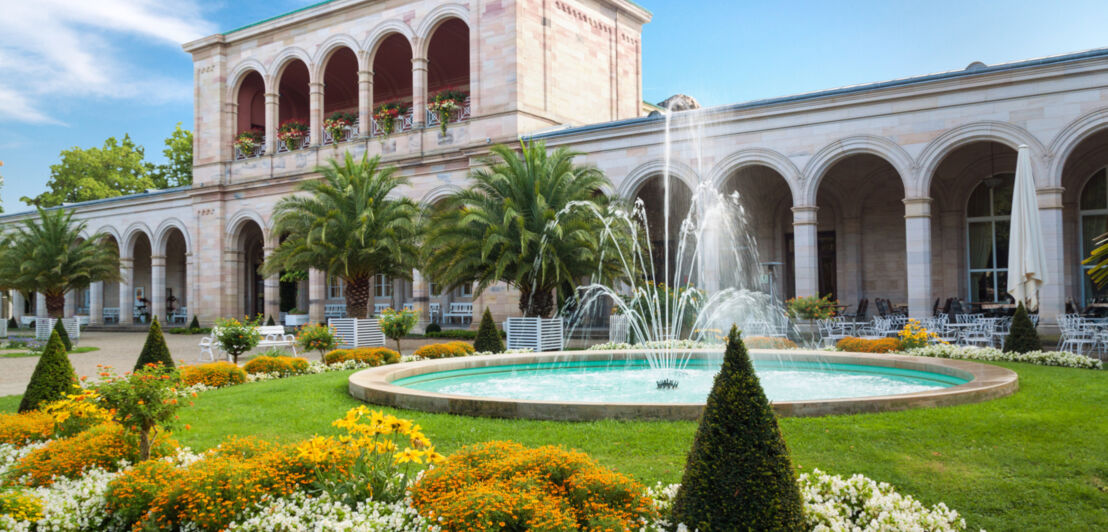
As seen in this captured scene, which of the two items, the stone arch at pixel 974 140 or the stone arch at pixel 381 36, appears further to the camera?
the stone arch at pixel 381 36

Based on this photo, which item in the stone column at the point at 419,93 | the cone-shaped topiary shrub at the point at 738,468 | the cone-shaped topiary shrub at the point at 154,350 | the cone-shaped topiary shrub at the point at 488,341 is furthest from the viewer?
the stone column at the point at 419,93

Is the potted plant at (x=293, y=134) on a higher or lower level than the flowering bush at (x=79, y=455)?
higher

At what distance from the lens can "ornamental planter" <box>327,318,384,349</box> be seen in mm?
19812

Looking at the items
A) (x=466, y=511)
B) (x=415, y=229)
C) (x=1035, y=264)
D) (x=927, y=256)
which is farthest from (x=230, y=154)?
(x=466, y=511)

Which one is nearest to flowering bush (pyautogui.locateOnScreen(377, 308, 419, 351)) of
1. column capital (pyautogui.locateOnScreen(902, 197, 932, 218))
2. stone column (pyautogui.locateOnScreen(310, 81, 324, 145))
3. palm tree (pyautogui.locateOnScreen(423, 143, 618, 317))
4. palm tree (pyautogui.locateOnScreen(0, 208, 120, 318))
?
palm tree (pyautogui.locateOnScreen(423, 143, 618, 317))

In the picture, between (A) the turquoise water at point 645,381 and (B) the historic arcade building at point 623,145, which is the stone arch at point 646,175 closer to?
(B) the historic arcade building at point 623,145

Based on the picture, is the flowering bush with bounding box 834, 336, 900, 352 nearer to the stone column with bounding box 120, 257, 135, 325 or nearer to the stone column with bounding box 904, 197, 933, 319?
the stone column with bounding box 904, 197, 933, 319

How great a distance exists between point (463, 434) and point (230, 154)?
2997 centimetres

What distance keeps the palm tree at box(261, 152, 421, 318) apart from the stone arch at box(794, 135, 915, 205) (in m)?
10.6

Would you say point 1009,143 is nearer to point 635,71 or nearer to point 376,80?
point 635,71

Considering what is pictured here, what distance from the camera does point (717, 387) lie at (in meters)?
4.57

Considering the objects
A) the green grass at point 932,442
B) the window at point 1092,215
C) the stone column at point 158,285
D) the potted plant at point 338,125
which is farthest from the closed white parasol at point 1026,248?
the stone column at point 158,285

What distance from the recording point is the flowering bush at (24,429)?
25.5 feet

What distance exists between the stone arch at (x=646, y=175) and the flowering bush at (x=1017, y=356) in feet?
28.8
